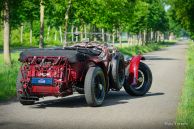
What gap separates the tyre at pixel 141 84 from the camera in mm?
12359

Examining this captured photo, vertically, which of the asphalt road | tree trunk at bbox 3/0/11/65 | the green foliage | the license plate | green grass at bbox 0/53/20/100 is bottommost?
the asphalt road

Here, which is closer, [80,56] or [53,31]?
[80,56]

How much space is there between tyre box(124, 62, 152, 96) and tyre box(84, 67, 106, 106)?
5.11 feet

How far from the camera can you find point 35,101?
Result: 11.3 m

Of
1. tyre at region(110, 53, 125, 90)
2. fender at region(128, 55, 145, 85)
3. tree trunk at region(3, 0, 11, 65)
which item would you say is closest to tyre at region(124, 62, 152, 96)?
fender at region(128, 55, 145, 85)

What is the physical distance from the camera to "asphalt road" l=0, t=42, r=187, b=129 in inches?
321

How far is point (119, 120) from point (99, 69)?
2.21m

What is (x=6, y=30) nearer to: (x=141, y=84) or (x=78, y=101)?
(x=141, y=84)

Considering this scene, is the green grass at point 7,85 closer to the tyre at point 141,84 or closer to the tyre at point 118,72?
the tyre at point 118,72

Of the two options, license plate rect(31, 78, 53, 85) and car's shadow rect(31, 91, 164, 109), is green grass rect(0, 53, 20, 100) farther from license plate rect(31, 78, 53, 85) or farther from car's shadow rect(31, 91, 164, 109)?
license plate rect(31, 78, 53, 85)

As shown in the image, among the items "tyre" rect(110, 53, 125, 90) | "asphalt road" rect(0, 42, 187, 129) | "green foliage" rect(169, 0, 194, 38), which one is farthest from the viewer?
"green foliage" rect(169, 0, 194, 38)

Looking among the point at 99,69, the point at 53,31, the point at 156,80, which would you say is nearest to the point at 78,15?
the point at 156,80

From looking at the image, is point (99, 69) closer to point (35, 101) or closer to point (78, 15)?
point (35, 101)

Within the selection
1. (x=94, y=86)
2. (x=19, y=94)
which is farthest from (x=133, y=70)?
(x=19, y=94)
